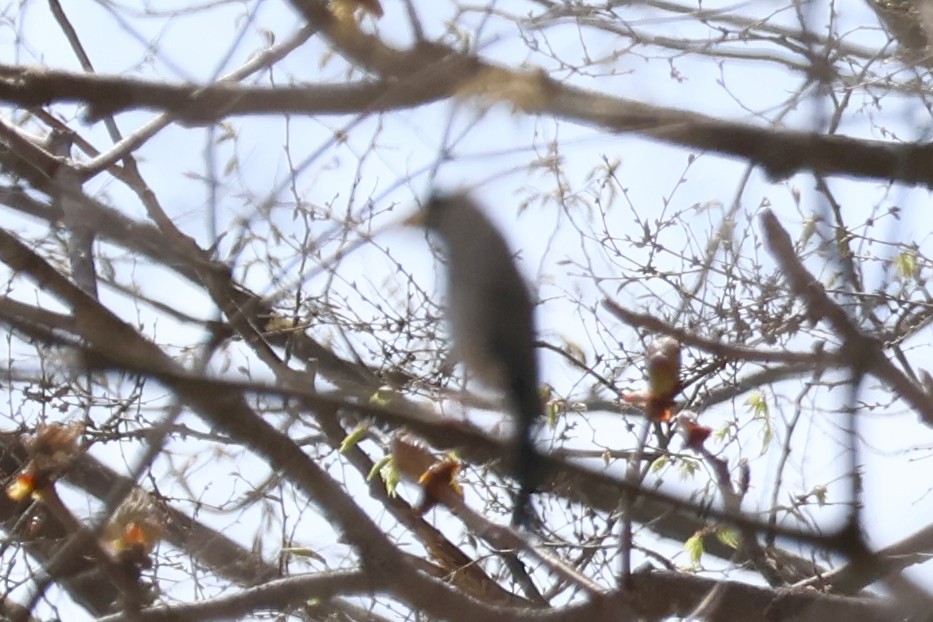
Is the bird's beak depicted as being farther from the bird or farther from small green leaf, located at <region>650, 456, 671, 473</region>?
small green leaf, located at <region>650, 456, 671, 473</region>

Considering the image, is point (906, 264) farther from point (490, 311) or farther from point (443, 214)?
point (443, 214)

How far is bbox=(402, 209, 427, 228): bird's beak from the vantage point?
187cm

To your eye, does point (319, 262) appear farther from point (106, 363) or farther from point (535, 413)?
point (106, 363)

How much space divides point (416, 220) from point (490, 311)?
1.04ft

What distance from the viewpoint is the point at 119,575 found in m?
1.43

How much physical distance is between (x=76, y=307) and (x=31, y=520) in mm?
1263

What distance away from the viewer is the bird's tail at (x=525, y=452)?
1.41m

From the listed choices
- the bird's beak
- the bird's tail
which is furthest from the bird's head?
the bird's tail

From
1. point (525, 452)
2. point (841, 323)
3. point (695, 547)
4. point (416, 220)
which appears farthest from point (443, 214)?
point (841, 323)

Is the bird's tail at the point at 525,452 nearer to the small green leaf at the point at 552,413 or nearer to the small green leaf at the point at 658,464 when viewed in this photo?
the small green leaf at the point at 552,413

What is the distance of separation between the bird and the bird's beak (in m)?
0.03

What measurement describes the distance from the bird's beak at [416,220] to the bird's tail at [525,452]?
365 mm

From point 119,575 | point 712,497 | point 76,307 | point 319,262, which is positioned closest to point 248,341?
point 319,262

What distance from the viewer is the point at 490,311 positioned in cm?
213
